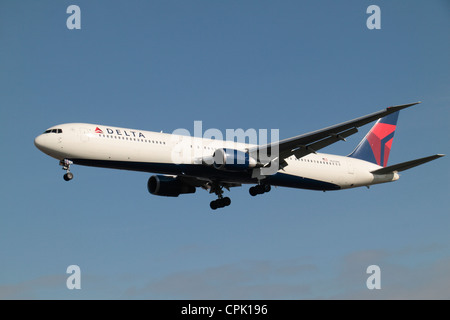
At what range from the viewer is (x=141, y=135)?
143ft

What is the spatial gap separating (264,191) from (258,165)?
3002 mm

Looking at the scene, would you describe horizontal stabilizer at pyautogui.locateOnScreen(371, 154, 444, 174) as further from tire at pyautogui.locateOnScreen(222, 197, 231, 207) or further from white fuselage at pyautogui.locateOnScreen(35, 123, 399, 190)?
tire at pyautogui.locateOnScreen(222, 197, 231, 207)

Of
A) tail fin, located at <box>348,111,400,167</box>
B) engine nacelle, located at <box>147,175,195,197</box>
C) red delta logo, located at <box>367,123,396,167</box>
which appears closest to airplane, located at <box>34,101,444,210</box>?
engine nacelle, located at <box>147,175,195,197</box>

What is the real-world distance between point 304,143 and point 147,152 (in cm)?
1091

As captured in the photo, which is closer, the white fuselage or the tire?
the white fuselage

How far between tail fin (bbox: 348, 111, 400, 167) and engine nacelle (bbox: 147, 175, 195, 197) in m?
15.0

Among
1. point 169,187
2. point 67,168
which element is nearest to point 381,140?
point 169,187

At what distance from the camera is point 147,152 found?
4312 centimetres

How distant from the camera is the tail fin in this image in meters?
56.0

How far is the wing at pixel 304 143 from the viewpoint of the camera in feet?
136
